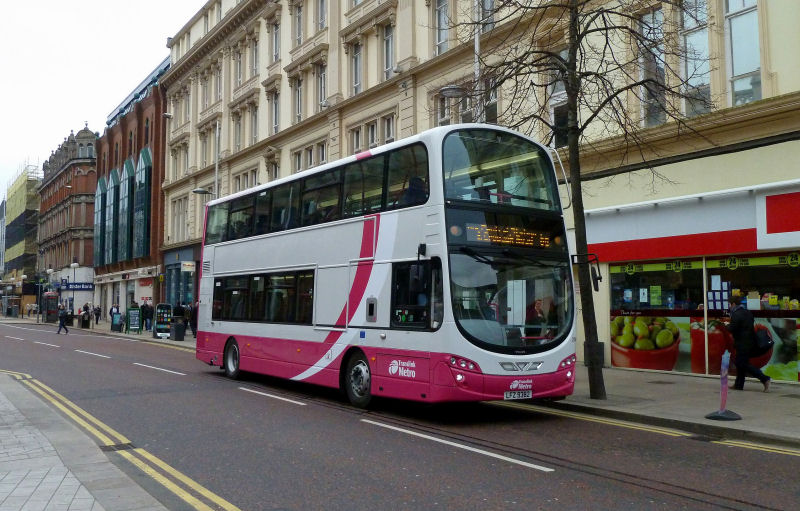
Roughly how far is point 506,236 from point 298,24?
27.1m

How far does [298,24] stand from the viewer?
1344 inches

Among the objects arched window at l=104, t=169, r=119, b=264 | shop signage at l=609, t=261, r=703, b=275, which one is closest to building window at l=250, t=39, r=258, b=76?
shop signage at l=609, t=261, r=703, b=275

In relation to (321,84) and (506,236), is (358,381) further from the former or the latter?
(321,84)

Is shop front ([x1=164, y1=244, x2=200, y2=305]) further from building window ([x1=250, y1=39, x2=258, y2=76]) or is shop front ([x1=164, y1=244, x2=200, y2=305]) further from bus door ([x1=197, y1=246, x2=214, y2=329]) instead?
bus door ([x1=197, y1=246, x2=214, y2=329])

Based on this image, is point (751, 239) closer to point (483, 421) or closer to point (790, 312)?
point (790, 312)

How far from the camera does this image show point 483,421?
1054cm

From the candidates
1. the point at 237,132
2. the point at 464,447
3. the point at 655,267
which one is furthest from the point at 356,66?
the point at 464,447

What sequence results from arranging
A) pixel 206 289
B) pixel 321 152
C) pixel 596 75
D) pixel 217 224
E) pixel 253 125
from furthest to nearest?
pixel 253 125 → pixel 321 152 → pixel 206 289 → pixel 217 224 → pixel 596 75

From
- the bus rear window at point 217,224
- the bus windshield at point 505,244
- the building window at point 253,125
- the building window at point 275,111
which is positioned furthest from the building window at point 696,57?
the building window at point 253,125

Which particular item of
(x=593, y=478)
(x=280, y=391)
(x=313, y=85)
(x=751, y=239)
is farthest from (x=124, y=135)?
(x=593, y=478)

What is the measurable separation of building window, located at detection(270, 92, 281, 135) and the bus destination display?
2671 cm

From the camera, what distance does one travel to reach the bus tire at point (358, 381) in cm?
1144

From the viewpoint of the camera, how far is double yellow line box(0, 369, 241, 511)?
6.20 metres

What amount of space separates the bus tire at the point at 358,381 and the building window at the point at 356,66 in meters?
19.4
